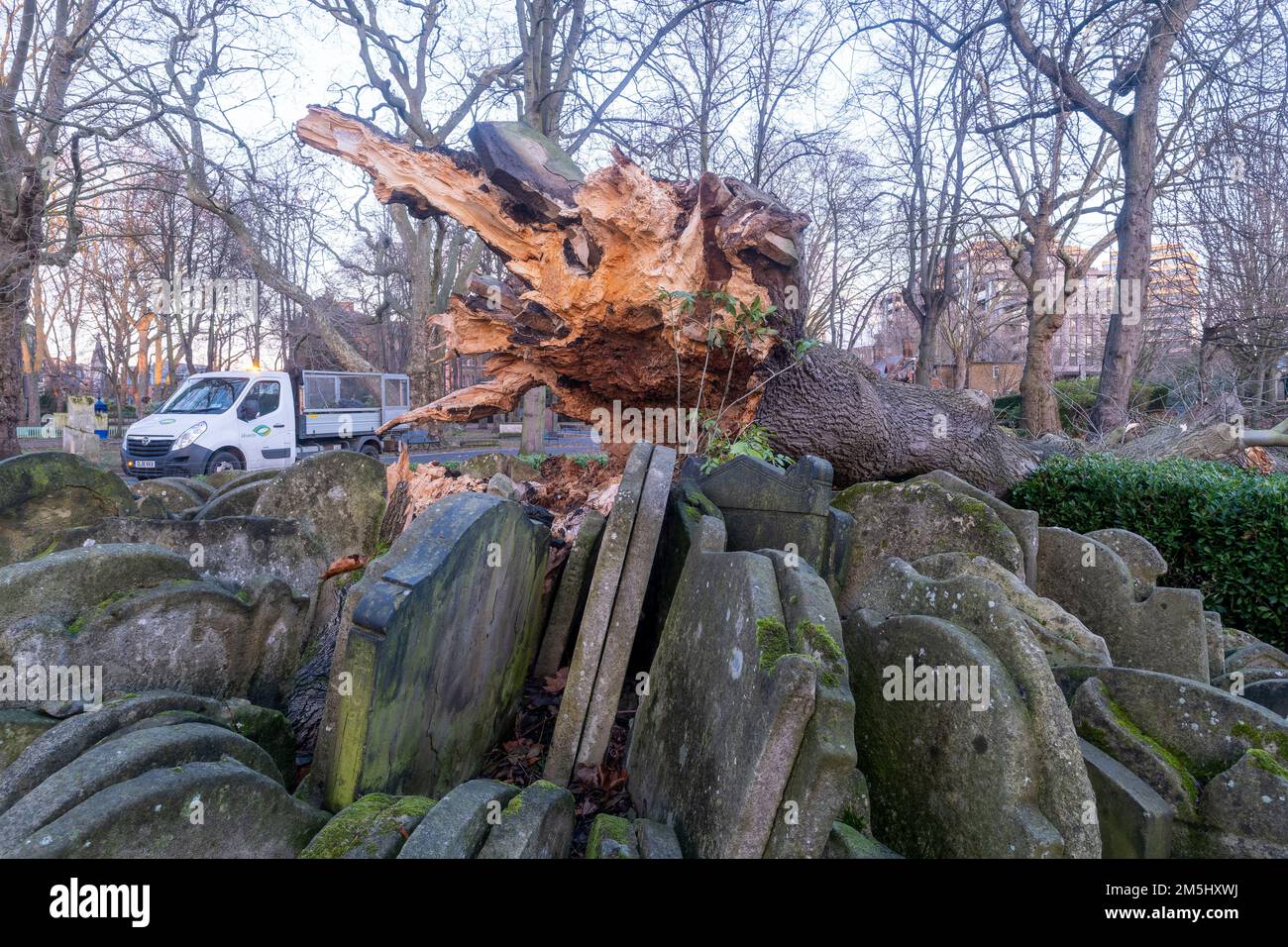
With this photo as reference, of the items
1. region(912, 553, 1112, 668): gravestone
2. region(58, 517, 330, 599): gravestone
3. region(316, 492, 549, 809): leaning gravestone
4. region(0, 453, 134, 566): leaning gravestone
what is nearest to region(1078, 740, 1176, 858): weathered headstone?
region(912, 553, 1112, 668): gravestone

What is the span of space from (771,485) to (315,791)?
2707 mm

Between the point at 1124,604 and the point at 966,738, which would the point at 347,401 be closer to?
the point at 1124,604

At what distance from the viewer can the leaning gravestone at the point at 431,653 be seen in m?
2.37

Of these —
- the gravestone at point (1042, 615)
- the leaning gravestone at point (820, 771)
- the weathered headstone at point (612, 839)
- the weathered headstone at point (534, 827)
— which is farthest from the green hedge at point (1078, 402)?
the weathered headstone at point (534, 827)

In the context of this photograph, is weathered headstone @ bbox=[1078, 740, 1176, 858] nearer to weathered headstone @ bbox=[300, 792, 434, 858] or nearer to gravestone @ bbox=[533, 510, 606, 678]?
weathered headstone @ bbox=[300, 792, 434, 858]

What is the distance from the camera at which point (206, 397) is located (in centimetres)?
1332

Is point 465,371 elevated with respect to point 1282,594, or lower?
elevated

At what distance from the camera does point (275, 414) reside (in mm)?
13781

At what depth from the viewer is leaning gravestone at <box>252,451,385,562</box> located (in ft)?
17.1

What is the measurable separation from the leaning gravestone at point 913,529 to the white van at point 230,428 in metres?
10.4

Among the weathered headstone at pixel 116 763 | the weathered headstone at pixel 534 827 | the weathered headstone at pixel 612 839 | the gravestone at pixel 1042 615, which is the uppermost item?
the gravestone at pixel 1042 615

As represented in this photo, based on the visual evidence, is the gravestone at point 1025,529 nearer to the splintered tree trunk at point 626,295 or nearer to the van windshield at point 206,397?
the splintered tree trunk at point 626,295
